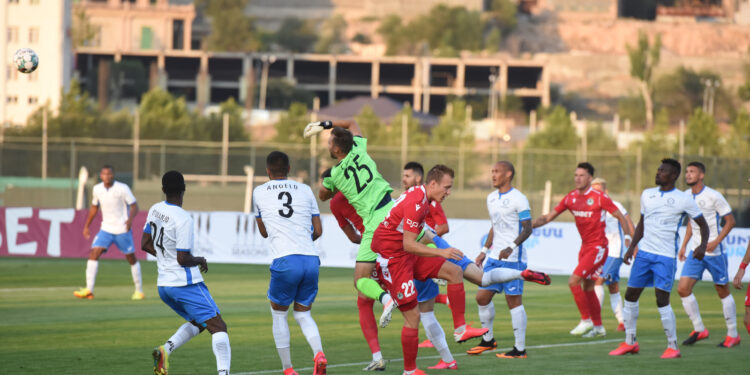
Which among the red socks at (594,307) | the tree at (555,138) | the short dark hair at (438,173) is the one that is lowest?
the red socks at (594,307)

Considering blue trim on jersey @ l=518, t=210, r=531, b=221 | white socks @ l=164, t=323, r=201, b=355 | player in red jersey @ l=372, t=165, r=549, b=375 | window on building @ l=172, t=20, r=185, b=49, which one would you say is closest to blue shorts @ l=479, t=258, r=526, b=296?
blue trim on jersey @ l=518, t=210, r=531, b=221

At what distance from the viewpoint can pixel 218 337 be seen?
10273 mm

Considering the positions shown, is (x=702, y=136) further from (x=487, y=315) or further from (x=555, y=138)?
(x=487, y=315)

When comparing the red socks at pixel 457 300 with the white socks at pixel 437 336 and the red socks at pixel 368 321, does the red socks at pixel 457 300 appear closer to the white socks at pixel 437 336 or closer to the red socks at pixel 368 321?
the white socks at pixel 437 336

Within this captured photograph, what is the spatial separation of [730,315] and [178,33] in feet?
459

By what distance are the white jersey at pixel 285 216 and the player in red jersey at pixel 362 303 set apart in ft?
3.07

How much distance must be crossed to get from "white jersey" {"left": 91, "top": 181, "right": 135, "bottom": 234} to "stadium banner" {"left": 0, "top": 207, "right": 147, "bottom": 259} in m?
9.23

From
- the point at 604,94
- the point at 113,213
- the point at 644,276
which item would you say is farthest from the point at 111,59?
the point at 644,276

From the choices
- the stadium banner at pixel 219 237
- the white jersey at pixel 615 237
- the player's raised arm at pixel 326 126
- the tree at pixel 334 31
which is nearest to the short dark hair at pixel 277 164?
the player's raised arm at pixel 326 126

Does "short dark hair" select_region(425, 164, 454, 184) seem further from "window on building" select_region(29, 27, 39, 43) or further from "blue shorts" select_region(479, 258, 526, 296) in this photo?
"window on building" select_region(29, 27, 39, 43)

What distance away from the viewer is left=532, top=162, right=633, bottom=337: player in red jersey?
49.3ft

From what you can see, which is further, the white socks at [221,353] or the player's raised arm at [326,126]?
the player's raised arm at [326,126]

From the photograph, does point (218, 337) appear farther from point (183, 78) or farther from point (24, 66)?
point (183, 78)

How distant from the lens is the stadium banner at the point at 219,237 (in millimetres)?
27672
